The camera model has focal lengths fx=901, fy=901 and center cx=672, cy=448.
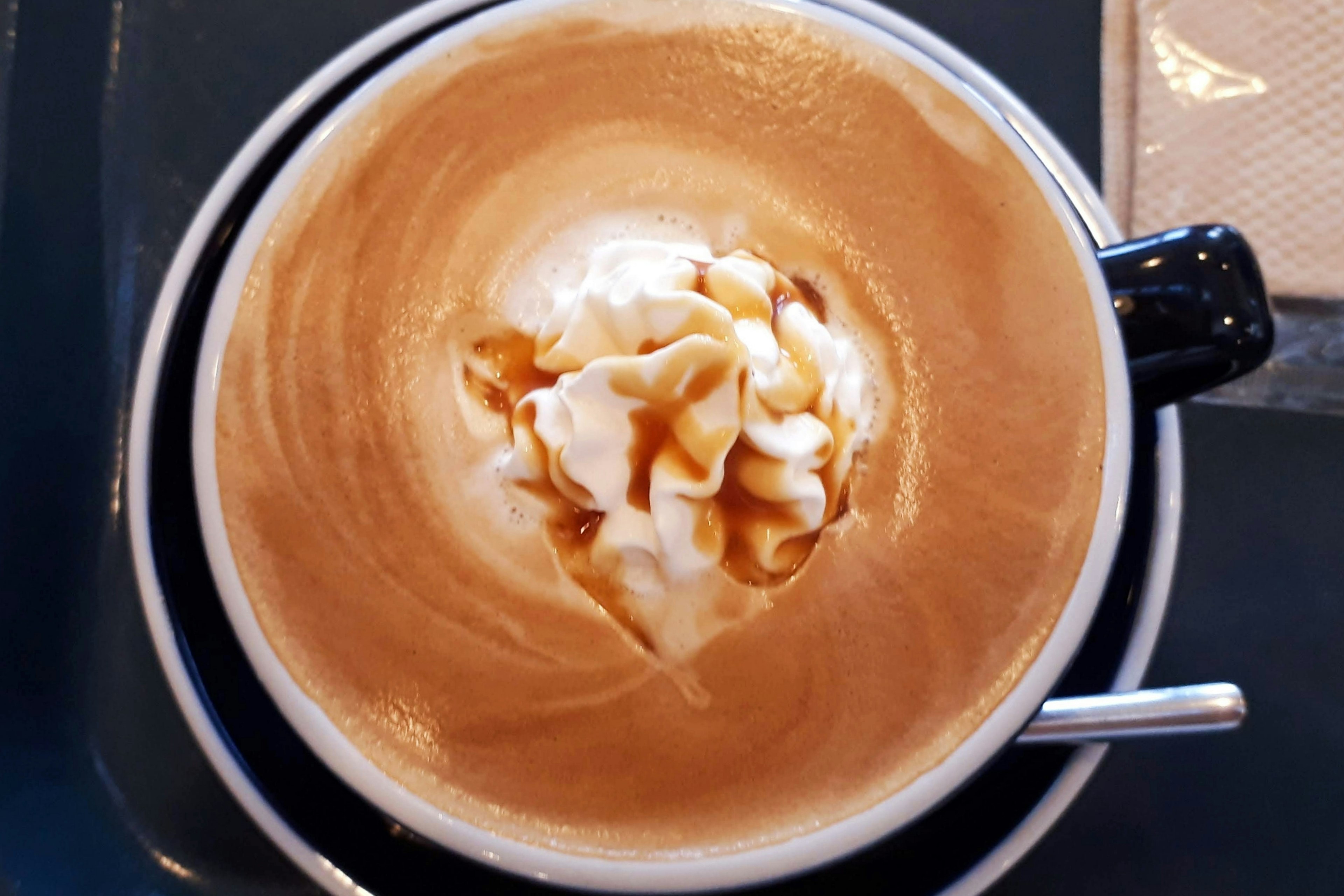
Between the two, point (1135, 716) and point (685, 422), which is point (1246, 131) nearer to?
point (1135, 716)

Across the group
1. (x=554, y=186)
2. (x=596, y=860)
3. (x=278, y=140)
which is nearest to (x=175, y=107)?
(x=278, y=140)

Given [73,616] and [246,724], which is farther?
[73,616]

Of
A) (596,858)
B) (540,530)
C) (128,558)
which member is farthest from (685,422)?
(128,558)

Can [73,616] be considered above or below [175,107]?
below

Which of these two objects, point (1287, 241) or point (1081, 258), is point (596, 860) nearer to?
point (1081, 258)

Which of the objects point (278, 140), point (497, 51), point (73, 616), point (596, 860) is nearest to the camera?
point (596, 860)

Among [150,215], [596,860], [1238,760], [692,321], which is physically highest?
[150,215]

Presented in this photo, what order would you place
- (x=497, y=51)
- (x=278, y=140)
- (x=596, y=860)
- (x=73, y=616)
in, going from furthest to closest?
(x=73, y=616)
(x=278, y=140)
(x=497, y=51)
(x=596, y=860)

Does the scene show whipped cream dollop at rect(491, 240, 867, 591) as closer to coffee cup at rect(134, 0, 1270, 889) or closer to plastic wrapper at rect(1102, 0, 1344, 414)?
coffee cup at rect(134, 0, 1270, 889)
